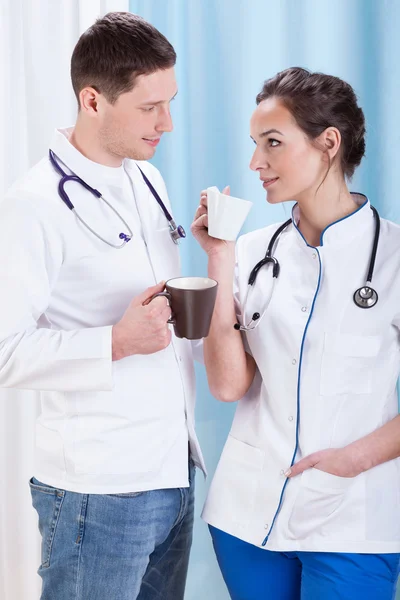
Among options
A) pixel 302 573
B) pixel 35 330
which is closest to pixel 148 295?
pixel 35 330

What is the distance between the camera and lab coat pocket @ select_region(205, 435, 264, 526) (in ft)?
5.20

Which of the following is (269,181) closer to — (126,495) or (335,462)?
(335,462)

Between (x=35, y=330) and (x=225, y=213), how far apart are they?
431mm

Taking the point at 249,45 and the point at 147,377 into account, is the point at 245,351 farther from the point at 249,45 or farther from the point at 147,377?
the point at 249,45

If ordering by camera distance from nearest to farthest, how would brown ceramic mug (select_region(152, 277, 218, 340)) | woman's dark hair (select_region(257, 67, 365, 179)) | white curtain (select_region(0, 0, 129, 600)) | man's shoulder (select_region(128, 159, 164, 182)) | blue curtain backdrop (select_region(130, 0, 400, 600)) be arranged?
brown ceramic mug (select_region(152, 277, 218, 340)), woman's dark hair (select_region(257, 67, 365, 179)), man's shoulder (select_region(128, 159, 164, 182)), blue curtain backdrop (select_region(130, 0, 400, 600)), white curtain (select_region(0, 0, 129, 600))

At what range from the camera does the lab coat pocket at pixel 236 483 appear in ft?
5.20

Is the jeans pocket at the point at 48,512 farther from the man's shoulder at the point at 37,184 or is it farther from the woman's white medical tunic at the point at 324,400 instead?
the man's shoulder at the point at 37,184

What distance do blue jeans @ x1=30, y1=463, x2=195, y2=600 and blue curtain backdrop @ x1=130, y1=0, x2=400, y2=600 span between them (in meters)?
0.79

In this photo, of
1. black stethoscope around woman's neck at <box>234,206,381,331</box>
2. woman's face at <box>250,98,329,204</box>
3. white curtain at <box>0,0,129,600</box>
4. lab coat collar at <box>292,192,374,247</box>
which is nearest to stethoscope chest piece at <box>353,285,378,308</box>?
black stethoscope around woman's neck at <box>234,206,381,331</box>

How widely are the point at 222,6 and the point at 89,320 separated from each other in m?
1.07

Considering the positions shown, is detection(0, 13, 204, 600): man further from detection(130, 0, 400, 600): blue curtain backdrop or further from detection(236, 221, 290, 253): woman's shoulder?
detection(130, 0, 400, 600): blue curtain backdrop

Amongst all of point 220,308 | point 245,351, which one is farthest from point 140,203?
point 245,351

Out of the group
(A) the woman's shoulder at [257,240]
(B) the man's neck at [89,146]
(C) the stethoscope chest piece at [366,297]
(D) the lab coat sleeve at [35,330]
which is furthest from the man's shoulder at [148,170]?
(C) the stethoscope chest piece at [366,297]

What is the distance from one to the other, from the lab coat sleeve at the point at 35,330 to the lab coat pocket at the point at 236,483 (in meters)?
0.38
